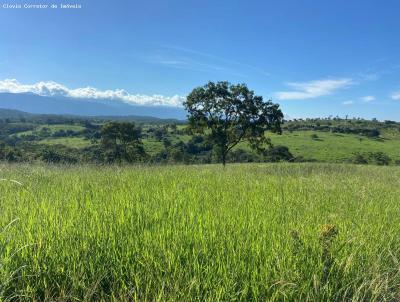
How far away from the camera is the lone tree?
1510 inches

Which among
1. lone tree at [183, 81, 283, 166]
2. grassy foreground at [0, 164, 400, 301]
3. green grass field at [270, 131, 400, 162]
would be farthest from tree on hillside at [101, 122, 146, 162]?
grassy foreground at [0, 164, 400, 301]

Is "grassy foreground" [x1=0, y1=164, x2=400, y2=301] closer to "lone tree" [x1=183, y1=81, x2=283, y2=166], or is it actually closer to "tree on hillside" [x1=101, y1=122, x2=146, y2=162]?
"lone tree" [x1=183, y1=81, x2=283, y2=166]

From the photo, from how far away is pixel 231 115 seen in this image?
39.4m

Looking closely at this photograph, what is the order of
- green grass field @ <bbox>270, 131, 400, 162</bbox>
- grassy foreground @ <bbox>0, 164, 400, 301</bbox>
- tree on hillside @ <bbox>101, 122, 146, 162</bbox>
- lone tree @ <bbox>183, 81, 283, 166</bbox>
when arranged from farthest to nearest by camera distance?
green grass field @ <bbox>270, 131, 400, 162</bbox>
tree on hillside @ <bbox>101, 122, 146, 162</bbox>
lone tree @ <bbox>183, 81, 283, 166</bbox>
grassy foreground @ <bbox>0, 164, 400, 301</bbox>

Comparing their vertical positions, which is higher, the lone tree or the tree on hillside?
the lone tree

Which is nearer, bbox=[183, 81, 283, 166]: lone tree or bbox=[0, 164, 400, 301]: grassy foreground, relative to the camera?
bbox=[0, 164, 400, 301]: grassy foreground

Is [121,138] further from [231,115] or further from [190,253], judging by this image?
[190,253]

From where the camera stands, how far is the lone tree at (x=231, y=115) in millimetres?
38344

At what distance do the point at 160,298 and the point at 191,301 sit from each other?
0.73 feet

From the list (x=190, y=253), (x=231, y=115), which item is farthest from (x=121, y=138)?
(x=190, y=253)

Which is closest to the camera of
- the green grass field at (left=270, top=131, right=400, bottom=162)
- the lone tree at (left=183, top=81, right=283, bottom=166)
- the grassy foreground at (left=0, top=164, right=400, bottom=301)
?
the grassy foreground at (left=0, top=164, right=400, bottom=301)

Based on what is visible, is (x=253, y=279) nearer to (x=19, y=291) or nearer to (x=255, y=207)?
(x=19, y=291)

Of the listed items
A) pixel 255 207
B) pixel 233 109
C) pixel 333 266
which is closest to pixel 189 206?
pixel 255 207

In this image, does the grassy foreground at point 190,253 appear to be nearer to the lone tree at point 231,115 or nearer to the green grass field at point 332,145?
the lone tree at point 231,115
